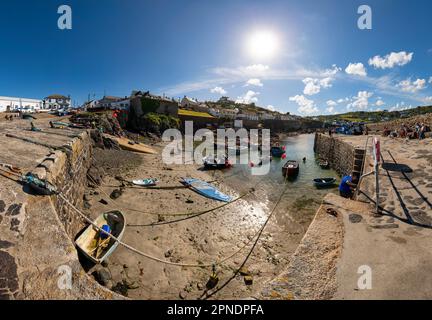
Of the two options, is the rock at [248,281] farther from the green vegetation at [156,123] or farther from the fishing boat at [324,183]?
the green vegetation at [156,123]

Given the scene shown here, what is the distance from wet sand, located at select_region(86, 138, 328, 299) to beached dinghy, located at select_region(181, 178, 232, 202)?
622mm

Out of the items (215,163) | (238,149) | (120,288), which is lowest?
(120,288)

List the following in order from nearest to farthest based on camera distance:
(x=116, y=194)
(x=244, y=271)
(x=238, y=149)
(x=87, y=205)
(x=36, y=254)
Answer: (x=36, y=254) → (x=244, y=271) → (x=87, y=205) → (x=116, y=194) → (x=238, y=149)

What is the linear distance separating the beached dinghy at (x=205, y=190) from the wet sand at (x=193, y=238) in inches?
24.5

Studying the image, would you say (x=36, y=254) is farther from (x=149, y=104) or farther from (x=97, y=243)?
(x=149, y=104)

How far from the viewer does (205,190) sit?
17.8m

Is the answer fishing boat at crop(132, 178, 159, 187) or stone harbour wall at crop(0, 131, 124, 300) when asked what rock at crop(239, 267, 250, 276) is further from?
fishing boat at crop(132, 178, 159, 187)

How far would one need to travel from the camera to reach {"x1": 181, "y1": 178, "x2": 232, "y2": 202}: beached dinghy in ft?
55.2

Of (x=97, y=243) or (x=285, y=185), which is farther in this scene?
(x=285, y=185)

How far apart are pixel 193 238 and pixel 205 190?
666cm

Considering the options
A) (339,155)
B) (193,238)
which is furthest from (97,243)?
(339,155)

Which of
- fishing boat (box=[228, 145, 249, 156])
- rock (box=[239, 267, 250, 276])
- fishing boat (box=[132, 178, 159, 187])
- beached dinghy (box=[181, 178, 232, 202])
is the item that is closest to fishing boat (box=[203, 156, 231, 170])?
beached dinghy (box=[181, 178, 232, 202])

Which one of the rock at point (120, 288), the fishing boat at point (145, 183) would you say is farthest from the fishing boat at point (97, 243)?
the fishing boat at point (145, 183)

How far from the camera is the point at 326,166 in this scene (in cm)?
3048
